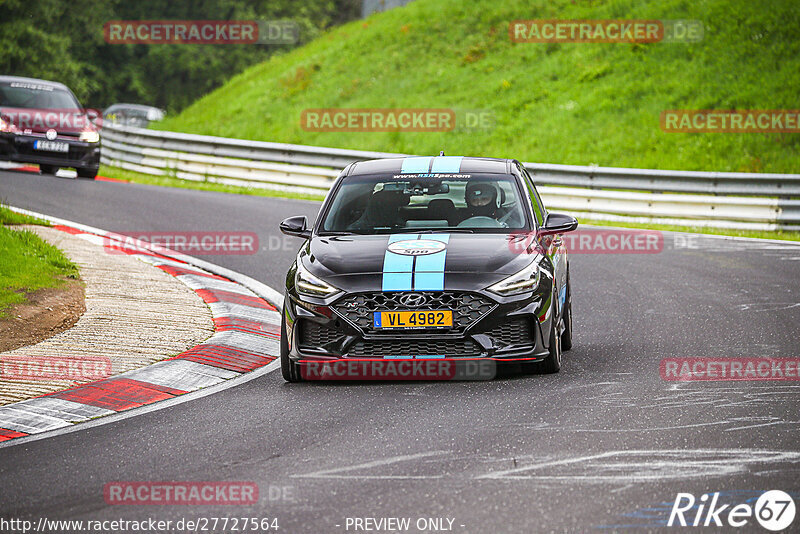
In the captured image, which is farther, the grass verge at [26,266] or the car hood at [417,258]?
the grass verge at [26,266]

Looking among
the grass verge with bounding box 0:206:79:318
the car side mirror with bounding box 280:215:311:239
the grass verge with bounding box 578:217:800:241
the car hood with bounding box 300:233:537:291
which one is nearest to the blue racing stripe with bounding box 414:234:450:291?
the car hood with bounding box 300:233:537:291

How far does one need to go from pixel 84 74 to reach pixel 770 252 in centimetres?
4751

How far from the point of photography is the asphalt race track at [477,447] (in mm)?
5254

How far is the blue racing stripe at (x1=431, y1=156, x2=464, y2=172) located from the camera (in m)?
9.55

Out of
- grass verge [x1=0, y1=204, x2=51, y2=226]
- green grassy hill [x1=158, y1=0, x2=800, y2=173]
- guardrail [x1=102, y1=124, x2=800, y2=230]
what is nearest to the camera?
grass verge [x1=0, y1=204, x2=51, y2=226]

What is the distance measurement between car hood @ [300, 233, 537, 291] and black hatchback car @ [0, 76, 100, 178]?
1557 centimetres

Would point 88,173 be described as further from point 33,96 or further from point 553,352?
point 553,352

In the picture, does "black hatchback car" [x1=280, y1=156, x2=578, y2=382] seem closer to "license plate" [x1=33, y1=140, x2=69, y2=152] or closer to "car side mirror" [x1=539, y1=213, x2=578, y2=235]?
"car side mirror" [x1=539, y1=213, x2=578, y2=235]

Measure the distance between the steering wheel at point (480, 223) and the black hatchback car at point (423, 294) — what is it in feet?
0.04

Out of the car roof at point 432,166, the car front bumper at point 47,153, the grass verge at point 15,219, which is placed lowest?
the grass verge at point 15,219

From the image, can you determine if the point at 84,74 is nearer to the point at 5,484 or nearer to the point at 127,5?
the point at 127,5

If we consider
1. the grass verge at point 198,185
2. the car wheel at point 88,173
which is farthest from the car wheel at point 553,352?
the car wheel at point 88,173

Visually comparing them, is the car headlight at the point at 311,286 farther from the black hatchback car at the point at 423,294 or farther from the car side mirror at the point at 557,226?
the car side mirror at the point at 557,226

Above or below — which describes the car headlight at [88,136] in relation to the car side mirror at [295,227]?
above
